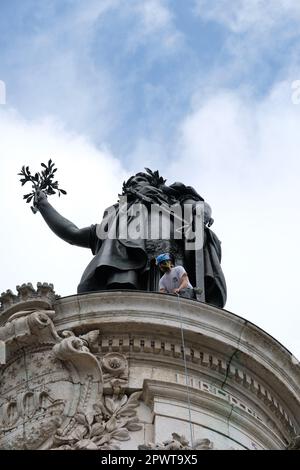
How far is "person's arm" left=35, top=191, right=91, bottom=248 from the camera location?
77.4ft

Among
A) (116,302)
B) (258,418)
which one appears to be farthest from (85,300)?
(258,418)

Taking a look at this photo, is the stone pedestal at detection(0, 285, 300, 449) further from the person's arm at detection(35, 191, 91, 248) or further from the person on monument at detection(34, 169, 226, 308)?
the person's arm at detection(35, 191, 91, 248)

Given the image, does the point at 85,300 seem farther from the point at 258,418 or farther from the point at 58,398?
the point at 258,418

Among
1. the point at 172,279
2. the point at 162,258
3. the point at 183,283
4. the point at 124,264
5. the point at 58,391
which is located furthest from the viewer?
the point at 124,264

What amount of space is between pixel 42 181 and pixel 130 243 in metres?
3.23

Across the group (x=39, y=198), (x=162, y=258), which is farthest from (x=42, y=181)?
(x=162, y=258)

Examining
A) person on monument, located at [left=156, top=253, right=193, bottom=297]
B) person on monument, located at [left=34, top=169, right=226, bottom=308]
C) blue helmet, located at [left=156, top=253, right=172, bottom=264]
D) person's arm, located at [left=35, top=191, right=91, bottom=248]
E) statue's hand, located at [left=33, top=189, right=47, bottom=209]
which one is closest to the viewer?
person on monument, located at [left=156, top=253, right=193, bottom=297]

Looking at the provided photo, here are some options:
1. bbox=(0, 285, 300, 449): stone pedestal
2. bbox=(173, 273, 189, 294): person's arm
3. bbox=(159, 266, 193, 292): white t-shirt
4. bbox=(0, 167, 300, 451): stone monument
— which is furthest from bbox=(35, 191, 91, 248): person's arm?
bbox=(0, 285, 300, 449): stone pedestal

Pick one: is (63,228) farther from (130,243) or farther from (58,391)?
(58,391)

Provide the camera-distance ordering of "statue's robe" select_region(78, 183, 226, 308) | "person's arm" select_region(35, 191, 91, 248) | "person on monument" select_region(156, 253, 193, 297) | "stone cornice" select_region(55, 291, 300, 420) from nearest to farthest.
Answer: "stone cornice" select_region(55, 291, 300, 420) → "person on monument" select_region(156, 253, 193, 297) → "statue's robe" select_region(78, 183, 226, 308) → "person's arm" select_region(35, 191, 91, 248)

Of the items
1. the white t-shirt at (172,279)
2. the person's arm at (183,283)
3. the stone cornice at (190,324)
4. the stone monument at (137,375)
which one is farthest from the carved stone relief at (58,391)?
the white t-shirt at (172,279)

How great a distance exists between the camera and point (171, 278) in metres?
20.4

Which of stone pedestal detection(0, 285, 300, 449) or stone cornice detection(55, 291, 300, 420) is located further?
stone cornice detection(55, 291, 300, 420)

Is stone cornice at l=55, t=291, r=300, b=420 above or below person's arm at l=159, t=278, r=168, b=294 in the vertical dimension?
below
